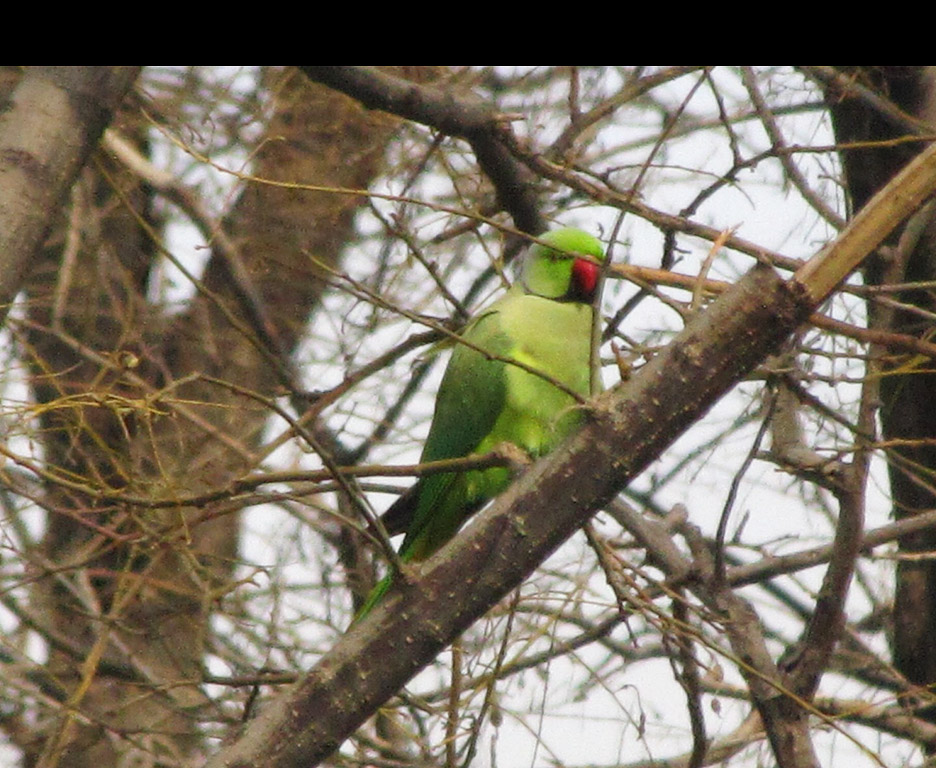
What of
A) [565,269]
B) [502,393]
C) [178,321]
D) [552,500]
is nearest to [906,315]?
[565,269]

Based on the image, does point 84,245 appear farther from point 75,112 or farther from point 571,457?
point 571,457

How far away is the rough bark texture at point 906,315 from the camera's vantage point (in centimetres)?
329

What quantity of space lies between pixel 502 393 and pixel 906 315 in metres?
1.24

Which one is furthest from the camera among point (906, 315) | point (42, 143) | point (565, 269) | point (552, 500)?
point (906, 315)

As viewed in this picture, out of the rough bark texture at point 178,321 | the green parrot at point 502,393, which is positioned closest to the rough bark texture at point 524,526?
the green parrot at point 502,393

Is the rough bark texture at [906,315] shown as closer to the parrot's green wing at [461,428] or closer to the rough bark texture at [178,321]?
the parrot's green wing at [461,428]

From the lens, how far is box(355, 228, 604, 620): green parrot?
9.37 ft

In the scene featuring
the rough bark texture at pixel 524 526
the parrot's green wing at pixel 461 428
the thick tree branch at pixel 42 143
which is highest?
the thick tree branch at pixel 42 143

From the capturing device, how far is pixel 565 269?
312 cm

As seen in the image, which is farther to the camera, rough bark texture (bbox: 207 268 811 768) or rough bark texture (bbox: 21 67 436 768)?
rough bark texture (bbox: 21 67 436 768)

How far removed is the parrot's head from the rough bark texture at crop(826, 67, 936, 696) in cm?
78

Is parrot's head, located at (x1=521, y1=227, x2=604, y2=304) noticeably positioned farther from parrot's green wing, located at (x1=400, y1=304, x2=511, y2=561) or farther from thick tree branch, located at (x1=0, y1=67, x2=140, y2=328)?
thick tree branch, located at (x1=0, y1=67, x2=140, y2=328)

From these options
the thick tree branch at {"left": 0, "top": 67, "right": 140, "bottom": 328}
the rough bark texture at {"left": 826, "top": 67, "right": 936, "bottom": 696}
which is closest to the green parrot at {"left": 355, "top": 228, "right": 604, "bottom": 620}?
the rough bark texture at {"left": 826, "top": 67, "right": 936, "bottom": 696}

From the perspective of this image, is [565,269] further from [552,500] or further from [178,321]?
[178,321]
